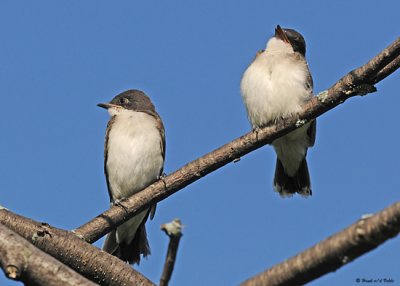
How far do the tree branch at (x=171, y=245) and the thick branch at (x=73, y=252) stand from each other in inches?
87.9

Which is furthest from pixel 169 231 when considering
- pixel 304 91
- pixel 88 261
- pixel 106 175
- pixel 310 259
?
pixel 106 175

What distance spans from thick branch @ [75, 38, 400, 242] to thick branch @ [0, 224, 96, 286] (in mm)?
2702

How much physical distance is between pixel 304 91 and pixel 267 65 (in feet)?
1.90

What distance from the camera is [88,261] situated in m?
5.13

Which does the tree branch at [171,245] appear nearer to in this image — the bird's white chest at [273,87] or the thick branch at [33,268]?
the thick branch at [33,268]

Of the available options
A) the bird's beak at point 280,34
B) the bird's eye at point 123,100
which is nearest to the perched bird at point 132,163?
the bird's eye at point 123,100

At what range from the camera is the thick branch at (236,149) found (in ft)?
18.8

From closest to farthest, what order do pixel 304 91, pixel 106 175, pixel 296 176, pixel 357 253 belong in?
pixel 357 253 → pixel 304 91 → pixel 296 176 → pixel 106 175

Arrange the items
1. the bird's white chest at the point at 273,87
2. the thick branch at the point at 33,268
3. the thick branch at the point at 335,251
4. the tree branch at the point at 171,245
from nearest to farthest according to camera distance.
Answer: the thick branch at the point at 335,251, the tree branch at the point at 171,245, the thick branch at the point at 33,268, the bird's white chest at the point at 273,87

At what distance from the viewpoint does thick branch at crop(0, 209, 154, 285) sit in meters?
5.02

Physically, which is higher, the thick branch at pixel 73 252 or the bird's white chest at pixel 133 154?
the bird's white chest at pixel 133 154

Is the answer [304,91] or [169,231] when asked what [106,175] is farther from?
[169,231]

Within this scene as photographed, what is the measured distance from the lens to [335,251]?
8.58ft

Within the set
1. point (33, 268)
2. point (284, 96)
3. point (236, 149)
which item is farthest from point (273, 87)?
point (33, 268)
